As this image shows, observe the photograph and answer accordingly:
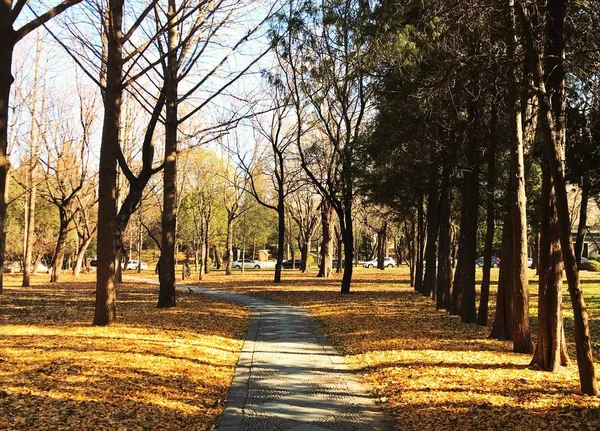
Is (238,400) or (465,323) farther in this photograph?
(465,323)

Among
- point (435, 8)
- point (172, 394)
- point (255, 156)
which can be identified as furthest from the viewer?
point (255, 156)

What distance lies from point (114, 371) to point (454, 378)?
4.79 m

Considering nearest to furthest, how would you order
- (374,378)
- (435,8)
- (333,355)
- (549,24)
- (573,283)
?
(573,283)
(549,24)
(374,378)
(435,8)
(333,355)

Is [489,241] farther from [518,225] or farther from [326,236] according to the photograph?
[326,236]

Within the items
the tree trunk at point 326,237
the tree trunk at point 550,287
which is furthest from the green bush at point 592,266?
the tree trunk at point 550,287

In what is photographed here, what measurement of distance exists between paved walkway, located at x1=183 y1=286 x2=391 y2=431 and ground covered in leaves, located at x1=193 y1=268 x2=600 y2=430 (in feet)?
1.16

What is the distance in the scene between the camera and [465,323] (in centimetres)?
1391

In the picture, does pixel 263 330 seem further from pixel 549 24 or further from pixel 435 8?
pixel 549 24

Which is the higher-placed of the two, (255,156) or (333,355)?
(255,156)

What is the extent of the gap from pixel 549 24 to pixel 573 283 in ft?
12.0

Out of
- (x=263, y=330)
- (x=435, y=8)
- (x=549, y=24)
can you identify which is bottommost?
(x=263, y=330)

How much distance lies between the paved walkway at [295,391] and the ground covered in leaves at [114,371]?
0.96 ft

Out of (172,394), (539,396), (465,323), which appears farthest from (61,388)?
(465,323)

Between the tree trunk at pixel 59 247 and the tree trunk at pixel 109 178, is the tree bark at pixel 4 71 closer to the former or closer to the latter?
the tree trunk at pixel 109 178
